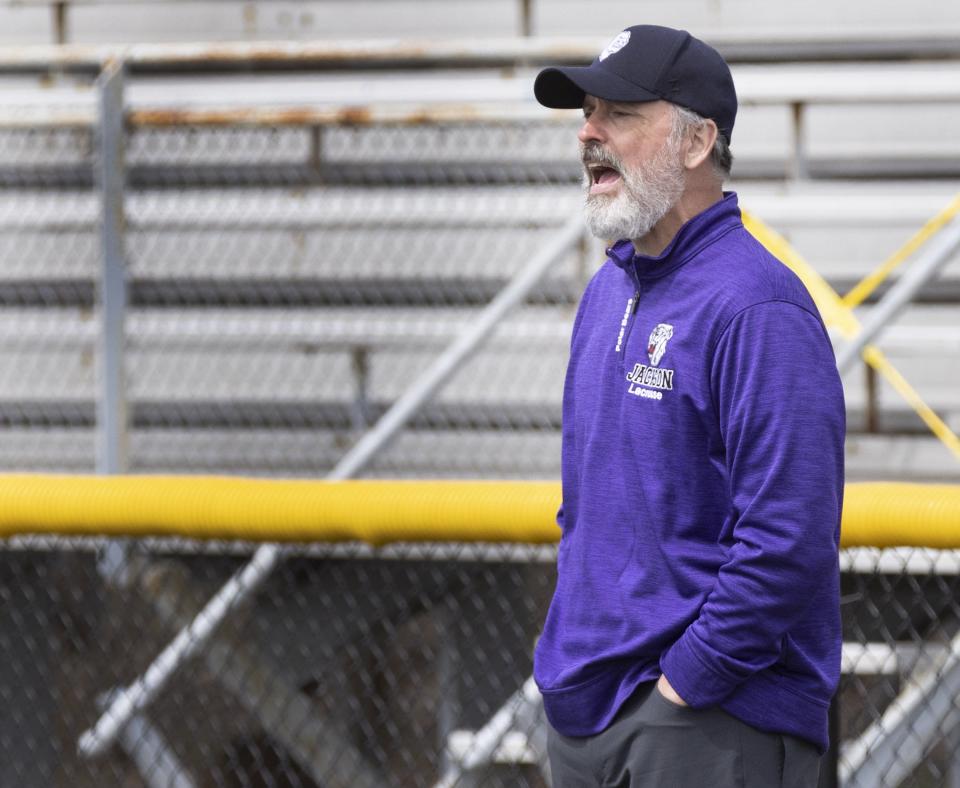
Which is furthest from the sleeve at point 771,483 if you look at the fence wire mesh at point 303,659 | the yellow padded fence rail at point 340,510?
the fence wire mesh at point 303,659

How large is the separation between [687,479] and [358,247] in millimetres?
3365

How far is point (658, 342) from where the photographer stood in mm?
1735

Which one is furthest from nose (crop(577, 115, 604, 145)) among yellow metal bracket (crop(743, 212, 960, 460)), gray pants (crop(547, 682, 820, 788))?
yellow metal bracket (crop(743, 212, 960, 460))

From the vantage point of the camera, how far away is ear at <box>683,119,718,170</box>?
1798mm

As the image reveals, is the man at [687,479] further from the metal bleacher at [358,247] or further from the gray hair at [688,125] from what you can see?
the metal bleacher at [358,247]

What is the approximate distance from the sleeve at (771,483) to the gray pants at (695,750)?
0.08m

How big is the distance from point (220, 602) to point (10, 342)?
2087 millimetres

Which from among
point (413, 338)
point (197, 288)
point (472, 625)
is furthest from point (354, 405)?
point (472, 625)

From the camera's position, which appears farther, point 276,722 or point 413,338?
point 413,338

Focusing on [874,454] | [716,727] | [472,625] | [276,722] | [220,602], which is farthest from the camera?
[874,454]

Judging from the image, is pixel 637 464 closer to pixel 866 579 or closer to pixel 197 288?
pixel 866 579

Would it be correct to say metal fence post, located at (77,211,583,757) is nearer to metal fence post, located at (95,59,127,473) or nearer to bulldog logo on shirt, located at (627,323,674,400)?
metal fence post, located at (95,59,127,473)

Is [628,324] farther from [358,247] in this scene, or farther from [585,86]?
[358,247]

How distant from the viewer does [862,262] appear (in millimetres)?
4879
